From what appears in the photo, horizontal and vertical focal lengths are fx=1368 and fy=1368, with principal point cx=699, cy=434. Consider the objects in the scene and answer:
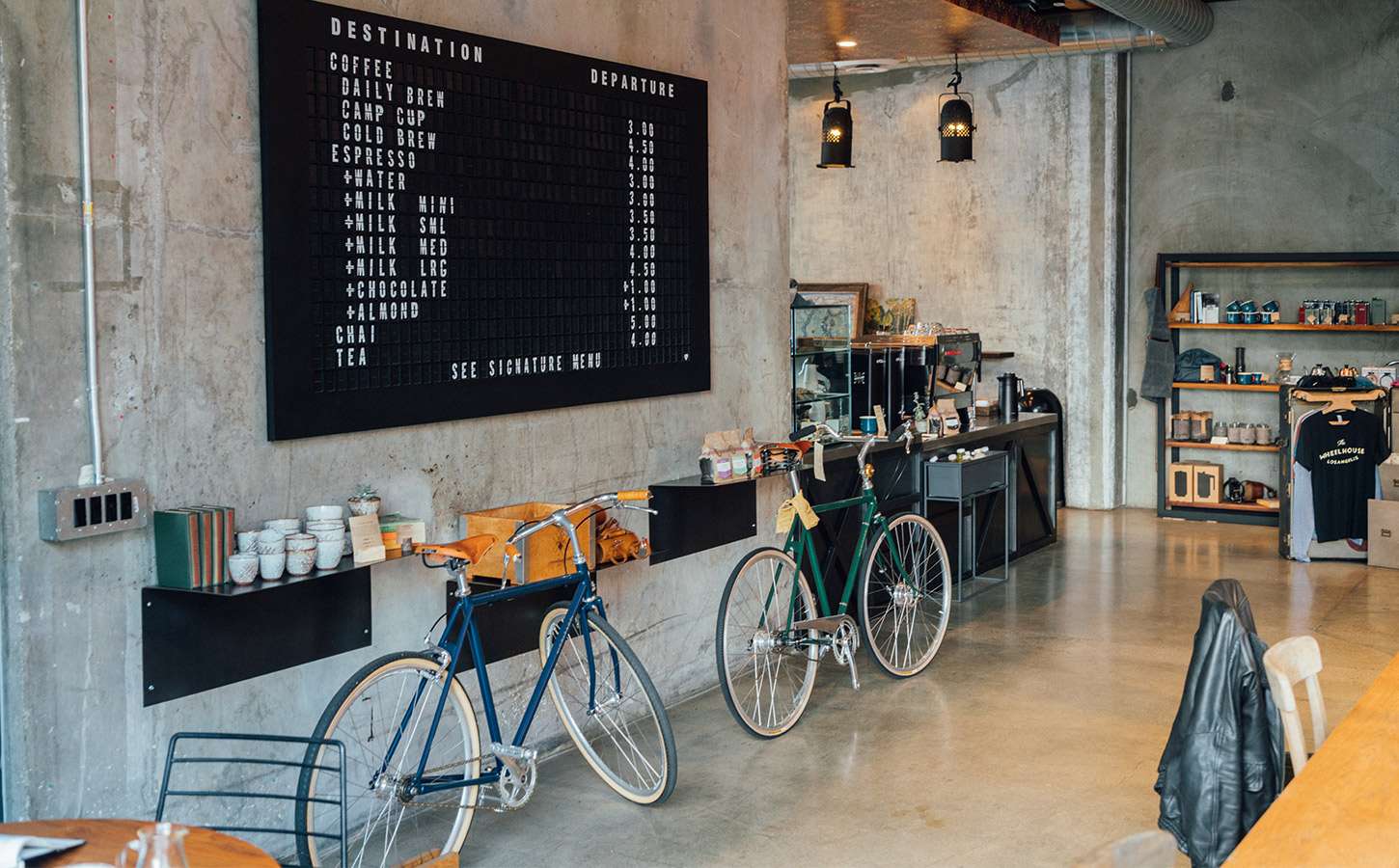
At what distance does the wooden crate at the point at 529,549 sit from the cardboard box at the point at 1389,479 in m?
6.23

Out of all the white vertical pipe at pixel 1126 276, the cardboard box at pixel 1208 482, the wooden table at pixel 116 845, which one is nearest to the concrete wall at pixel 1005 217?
the white vertical pipe at pixel 1126 276

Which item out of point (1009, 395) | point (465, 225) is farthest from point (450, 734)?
point (1009, 395)

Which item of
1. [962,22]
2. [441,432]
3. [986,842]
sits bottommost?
[986,842]

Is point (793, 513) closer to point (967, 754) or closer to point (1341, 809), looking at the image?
point (967, 754)

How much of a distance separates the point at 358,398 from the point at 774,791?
197 centimetres

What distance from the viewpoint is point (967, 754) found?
5160mm

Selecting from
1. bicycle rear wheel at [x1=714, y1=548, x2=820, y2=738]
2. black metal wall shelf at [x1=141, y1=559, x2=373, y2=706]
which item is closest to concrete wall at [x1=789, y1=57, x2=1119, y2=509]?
bicycle rear wheel at [x1=714, y1=548, x2=820, y2=738]

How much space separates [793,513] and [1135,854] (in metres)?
3.77

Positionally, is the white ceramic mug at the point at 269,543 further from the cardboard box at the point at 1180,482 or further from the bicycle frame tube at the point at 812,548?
the cardboard box at the point at 1180,482

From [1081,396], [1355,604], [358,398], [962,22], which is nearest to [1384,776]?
[358,398]

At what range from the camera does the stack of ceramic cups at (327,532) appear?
391 centimetres

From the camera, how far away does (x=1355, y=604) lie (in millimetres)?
7727

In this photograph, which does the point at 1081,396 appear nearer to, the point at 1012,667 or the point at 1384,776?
the point at 1012,667

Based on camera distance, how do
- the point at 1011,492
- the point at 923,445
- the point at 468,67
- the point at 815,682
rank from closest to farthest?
1. the point at 468,67
2. the point at 815,682
3. the point at 923,445
4. the point at 1011,492
